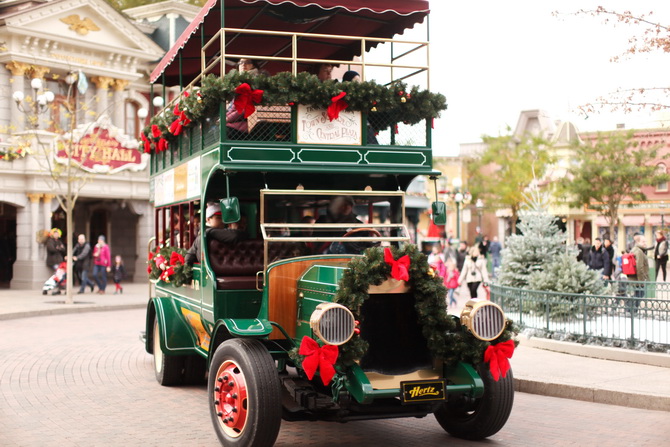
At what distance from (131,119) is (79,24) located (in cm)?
425

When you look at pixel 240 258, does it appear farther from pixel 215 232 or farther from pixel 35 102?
pixel 35 102

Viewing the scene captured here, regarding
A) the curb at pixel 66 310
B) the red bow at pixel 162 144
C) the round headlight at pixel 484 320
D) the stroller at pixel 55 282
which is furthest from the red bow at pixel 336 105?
the stroller at pixel 55 282

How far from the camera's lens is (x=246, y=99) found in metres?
7.46

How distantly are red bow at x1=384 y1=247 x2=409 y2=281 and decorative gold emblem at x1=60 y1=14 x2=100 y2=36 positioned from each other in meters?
23.3

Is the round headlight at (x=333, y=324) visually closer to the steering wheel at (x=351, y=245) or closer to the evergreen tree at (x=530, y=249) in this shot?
the steering wheel at (x=351, y=245)

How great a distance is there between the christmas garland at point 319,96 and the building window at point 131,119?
2192 cm

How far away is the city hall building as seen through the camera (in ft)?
81.8

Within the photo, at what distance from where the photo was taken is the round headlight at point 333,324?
5.87 meters

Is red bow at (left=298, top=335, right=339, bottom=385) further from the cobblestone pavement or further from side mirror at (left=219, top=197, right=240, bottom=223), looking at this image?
side mirror at (left=219, top=197, right=240, bottom=223)

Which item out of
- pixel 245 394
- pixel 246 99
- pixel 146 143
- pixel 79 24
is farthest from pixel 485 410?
pixel 79 24

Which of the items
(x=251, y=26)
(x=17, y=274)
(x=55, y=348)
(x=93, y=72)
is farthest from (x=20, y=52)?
(x=251, y=26)

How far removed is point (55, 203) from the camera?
26.0m

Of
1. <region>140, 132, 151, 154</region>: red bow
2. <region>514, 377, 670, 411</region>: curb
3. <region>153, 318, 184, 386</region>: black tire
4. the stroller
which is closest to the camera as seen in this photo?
<region>514, 377, 670, 411</region>: curb

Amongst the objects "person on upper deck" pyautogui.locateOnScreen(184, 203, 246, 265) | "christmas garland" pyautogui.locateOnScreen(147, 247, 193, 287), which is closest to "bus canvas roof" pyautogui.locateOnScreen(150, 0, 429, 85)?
"person on upper deck" pyautogui.locateOnScreen(184, 203, 246, 265)
